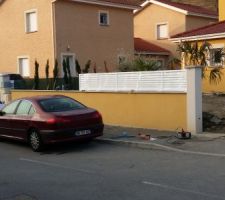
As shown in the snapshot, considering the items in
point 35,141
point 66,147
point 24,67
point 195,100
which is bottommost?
point 66,147

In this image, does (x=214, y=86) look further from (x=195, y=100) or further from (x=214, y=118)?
(x=195, y=100)

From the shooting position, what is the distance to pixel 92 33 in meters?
32.0

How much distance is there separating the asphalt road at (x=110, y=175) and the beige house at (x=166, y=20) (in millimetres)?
26216

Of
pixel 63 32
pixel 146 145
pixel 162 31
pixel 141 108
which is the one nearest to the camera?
pixel 146 145

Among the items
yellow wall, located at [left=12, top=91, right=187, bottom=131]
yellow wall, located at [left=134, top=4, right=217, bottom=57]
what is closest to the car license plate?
yellow wall, located at [left=12, top=91, right=187, bottom=131]

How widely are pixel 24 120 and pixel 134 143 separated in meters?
3.02

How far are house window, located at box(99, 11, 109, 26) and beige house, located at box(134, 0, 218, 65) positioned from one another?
6514 mm

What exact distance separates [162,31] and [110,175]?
31.3m

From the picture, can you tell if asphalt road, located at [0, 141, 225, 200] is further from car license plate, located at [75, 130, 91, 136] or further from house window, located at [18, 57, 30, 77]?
house window, located at [18, 57, 30, 77]

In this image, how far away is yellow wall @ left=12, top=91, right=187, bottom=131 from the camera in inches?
573

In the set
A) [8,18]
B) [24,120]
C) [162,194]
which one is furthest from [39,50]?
[162,194]

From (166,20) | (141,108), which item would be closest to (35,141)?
(141,108)

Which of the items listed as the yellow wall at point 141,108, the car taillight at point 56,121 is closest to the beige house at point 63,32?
the yellow wall at point 141,108

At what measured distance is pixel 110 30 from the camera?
33156 millimetres
